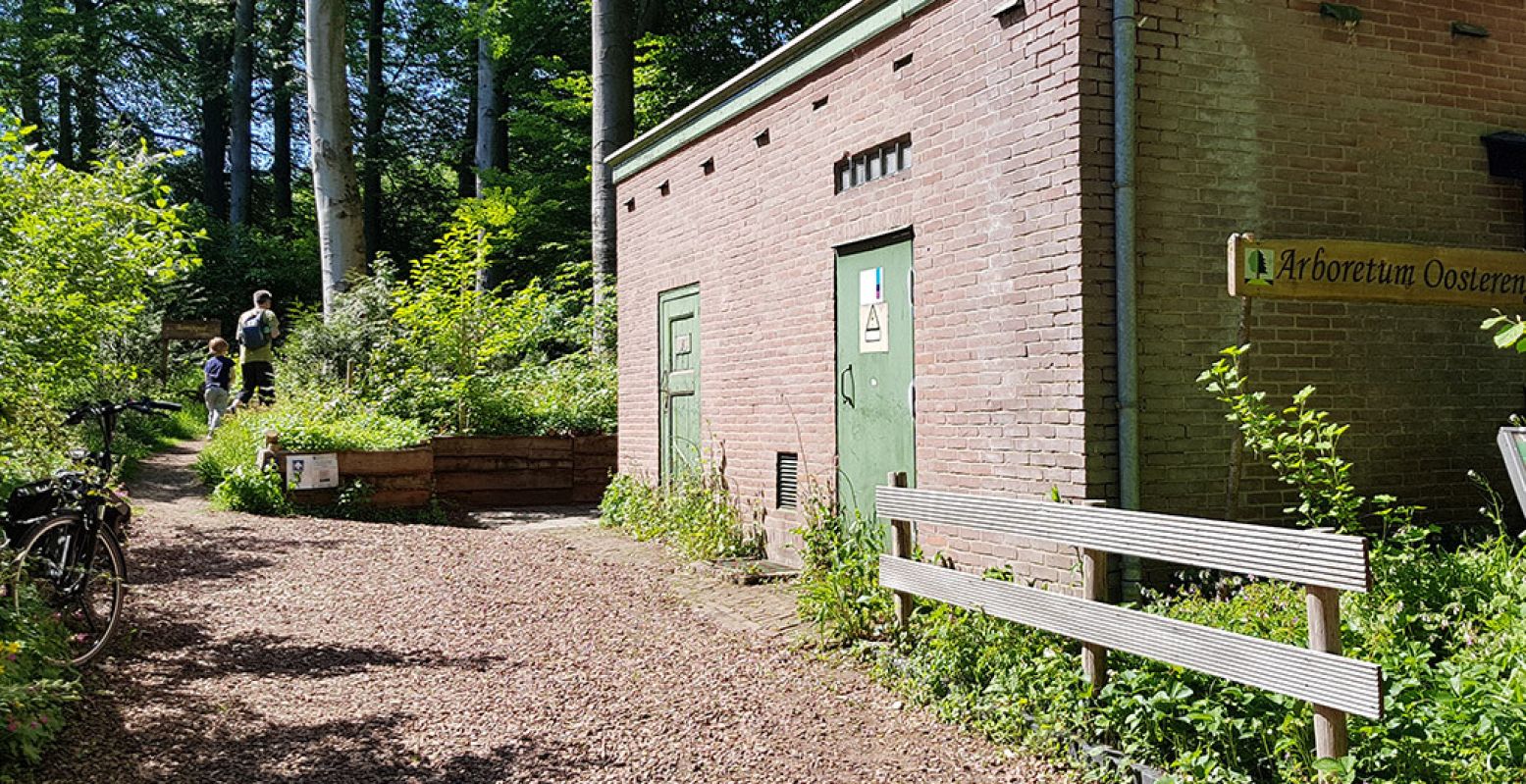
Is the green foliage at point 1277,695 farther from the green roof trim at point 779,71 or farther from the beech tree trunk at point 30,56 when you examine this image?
the beech tree trunk at point 30,56

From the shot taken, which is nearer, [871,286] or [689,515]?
[871,286]

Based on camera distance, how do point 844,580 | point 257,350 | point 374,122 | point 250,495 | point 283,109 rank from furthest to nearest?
point 283,109
point 374,122
point 257,350
point 250,495
point 844,580

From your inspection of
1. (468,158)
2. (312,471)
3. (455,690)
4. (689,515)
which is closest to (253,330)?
(312,471)

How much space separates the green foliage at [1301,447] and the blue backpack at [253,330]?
46.1 ft

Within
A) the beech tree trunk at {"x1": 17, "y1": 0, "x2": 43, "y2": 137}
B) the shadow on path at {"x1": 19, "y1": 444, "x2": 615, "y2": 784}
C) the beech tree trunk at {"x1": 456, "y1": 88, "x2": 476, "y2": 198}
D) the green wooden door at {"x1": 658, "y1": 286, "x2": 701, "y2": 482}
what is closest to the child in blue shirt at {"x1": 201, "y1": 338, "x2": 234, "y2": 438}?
the green wooden door at {"x1": 658, "y1": 286, "x2": 701, "y2": 482}

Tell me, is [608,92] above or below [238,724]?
above

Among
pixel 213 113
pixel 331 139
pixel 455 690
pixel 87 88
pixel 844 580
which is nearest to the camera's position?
pixel 455 690

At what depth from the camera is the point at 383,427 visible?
40.8 ft

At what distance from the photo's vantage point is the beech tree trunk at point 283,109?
32.7 metres

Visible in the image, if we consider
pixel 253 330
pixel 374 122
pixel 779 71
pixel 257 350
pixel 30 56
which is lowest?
pixel 257 350

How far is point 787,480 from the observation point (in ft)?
29.3

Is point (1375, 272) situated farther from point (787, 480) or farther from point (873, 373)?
point (787, 480)

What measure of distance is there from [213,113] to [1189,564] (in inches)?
1371

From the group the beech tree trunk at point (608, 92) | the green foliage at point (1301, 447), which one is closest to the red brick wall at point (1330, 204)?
the green foliage at point (1301, 447)
